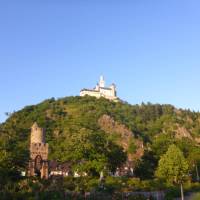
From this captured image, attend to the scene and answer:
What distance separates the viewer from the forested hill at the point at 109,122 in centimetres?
10281

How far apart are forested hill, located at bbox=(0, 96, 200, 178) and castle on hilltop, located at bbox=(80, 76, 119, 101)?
21.8ft

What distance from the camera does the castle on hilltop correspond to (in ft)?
529

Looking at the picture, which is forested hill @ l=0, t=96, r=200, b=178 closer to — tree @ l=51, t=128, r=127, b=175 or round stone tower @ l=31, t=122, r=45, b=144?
tree @ l=51, t=128, r=127, b=175

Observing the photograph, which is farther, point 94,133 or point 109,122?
point 109,122

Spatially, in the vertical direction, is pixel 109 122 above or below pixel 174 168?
above

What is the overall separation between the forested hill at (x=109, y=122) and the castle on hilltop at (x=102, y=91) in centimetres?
665

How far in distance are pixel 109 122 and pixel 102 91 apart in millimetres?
44181

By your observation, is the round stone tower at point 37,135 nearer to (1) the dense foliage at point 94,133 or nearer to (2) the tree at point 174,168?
(1) the dense foliage at point 94,133

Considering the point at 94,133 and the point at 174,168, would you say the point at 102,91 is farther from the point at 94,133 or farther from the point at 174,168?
the point at 174,168

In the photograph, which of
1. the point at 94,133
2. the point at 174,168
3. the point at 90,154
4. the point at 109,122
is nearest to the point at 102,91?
the point at 109,122

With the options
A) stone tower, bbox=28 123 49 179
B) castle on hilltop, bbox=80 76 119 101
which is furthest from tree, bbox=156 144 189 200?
castle on hilltop, bbox=80 76 119 101

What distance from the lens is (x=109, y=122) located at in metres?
121

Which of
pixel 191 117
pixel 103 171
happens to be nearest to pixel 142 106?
pixel 191 117

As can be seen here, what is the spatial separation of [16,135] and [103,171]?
159ft
